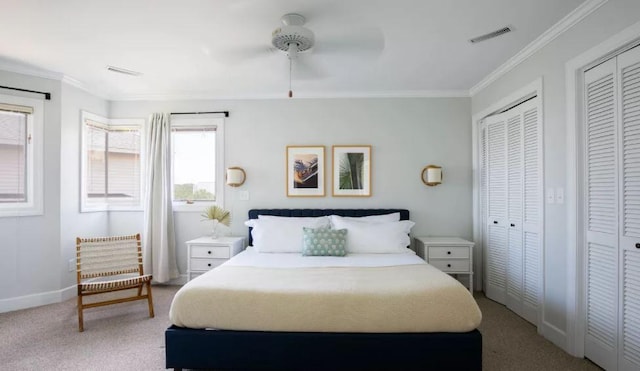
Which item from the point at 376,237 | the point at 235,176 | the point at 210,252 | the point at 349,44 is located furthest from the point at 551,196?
the point at 210,252

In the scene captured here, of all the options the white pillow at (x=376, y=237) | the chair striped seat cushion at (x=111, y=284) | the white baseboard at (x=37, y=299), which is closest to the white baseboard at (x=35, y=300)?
the white baseboard at (x=37, y=299)

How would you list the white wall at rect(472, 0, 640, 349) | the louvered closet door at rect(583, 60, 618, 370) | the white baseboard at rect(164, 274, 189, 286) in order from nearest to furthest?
the louvered closet door at rect(583, 60, 618, 370)
the white wall at rect(472, 0, 640, 349)
the white baseboard at rect(164, 274, 189, 286)

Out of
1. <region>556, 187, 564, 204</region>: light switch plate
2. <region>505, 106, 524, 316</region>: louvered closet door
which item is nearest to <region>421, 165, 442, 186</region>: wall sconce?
<region>505, 106, 524, 316</region>: louvered closet door

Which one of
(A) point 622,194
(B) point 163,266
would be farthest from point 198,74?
(A) point 622,194

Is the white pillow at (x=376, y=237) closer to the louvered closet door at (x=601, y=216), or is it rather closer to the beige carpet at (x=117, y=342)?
the beige carpet at (x=117, y=342)

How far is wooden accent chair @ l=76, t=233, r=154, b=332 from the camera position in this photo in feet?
10.6

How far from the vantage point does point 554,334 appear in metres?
2.73

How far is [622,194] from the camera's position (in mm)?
2148

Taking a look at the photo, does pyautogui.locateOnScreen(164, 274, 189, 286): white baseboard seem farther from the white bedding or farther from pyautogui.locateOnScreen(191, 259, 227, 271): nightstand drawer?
the white bedding

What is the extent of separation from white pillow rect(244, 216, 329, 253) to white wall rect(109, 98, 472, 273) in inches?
20.5

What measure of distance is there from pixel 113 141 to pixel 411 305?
4505mm

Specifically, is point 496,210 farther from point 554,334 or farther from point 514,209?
point 554,334

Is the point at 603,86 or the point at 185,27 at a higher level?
the point at 185,27

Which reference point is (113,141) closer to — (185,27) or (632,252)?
(185,27)
